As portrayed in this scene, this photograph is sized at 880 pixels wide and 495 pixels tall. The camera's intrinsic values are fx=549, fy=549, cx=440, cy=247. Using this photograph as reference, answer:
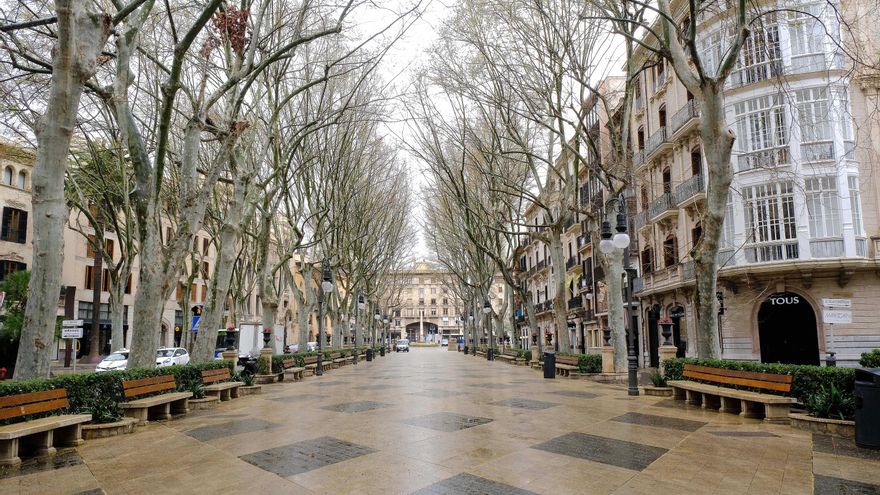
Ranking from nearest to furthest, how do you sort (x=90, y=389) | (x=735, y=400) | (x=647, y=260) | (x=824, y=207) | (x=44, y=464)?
(x=44, y=464), (x=90, y=389), (x=735, y=400), (x=824, y=207), (x=647, y=260)

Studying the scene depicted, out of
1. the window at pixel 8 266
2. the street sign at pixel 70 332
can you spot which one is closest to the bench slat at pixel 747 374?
the street sign at pixel 70 332

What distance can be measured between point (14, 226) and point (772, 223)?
4090 cm

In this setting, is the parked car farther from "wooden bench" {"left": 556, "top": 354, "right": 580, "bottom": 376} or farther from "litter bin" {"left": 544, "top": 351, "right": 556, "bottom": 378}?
"wooden bench" {"left": 556, "top": 354, "right": 580, "bottom": 376}

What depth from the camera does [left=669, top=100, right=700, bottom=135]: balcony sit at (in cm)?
2398

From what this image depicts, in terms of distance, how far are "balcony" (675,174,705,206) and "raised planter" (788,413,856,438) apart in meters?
16.9

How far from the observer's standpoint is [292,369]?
1902 centimetres

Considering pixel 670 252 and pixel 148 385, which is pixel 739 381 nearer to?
pixel 148 385

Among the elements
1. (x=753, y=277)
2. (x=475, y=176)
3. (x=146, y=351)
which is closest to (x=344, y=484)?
(x=146, y=351)

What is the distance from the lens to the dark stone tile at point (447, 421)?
28.4 feet

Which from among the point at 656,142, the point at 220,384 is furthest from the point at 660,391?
the point at 656,142

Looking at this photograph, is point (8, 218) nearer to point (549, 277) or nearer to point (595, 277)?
point (595, 277)

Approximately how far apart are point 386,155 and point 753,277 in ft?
57.1

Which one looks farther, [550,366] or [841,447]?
[550,366]

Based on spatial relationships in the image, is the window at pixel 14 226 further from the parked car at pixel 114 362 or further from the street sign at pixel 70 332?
the street sign at pixel 70 332
